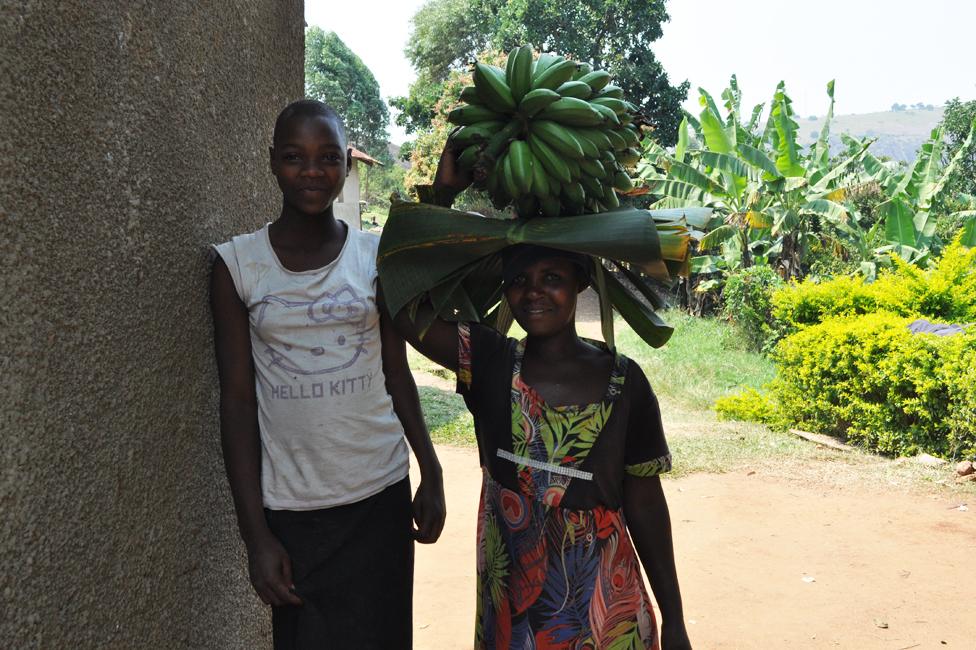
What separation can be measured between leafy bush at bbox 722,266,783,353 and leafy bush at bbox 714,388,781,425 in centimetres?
455

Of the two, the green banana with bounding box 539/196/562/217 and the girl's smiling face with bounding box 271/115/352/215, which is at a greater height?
the girl's smiling face with bounding box 271/115/352/215

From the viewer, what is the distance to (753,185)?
13742 mm

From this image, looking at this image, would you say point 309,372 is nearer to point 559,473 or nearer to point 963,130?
point 559,473

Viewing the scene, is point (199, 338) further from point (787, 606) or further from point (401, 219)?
point (787, 606)

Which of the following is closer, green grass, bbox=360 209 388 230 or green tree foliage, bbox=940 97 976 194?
green tree foliage, bbox=940 97 976 194

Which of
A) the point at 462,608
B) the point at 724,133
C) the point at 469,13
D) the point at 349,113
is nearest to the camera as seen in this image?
the point at 462,608

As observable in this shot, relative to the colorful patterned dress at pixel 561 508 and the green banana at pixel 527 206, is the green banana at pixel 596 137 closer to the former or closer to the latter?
the green banana at pixel 527 206

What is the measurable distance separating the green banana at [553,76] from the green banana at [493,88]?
7cm

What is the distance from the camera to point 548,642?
184cm

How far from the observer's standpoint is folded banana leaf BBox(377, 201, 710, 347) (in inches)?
70.1

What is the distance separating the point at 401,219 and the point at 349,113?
145 ft

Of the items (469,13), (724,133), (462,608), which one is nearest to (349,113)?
(469,13)

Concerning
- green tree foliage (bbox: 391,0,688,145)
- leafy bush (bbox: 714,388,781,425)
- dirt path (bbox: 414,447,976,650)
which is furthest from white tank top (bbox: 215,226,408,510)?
green tree foliage (bbox: 391,0,688,145)

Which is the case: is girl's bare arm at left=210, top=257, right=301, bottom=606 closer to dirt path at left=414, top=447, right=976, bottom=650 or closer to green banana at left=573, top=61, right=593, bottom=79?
green banana at left=573, top=61, right=593, bottom=79
